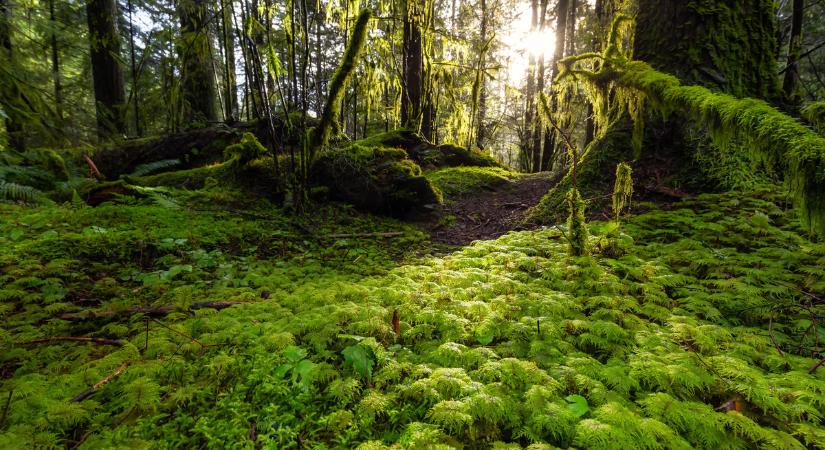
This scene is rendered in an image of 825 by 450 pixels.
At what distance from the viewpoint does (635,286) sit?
2.98 meters

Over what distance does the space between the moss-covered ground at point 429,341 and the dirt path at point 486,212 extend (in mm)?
1543

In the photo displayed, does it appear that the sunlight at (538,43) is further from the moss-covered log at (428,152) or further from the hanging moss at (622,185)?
the hanging moss at (622,185)

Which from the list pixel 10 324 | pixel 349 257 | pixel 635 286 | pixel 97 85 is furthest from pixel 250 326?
pixel 97 85

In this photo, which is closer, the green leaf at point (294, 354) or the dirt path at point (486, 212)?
the green leaf at point (294, 354)

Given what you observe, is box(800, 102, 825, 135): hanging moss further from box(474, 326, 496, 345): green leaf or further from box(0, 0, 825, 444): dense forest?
box(474, 326, 496, 345): green leaf

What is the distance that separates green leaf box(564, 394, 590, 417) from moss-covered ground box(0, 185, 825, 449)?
2cm

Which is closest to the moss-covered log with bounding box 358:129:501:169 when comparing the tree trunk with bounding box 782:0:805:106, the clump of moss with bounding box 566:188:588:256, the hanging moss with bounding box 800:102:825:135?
the clump of moss with bounding box 566:188:588:256

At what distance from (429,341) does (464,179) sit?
6866 millimetres

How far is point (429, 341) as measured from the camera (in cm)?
243

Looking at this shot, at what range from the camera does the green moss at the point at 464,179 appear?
8.34m

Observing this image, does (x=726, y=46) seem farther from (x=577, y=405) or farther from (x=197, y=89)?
(x=197, y=89)

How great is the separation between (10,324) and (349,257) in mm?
2945

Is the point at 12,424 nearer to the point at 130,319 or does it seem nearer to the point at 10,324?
the point at 130,319

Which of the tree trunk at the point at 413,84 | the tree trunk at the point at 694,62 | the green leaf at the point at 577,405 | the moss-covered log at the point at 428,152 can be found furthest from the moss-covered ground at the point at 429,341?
the tree trunk at the point at 413,84
